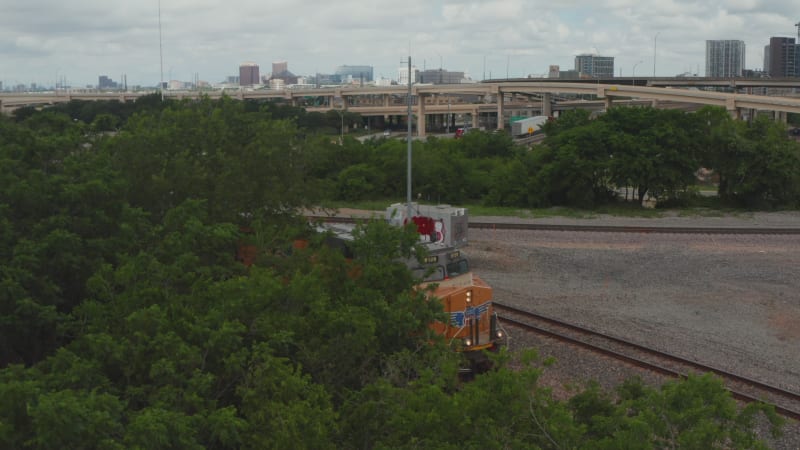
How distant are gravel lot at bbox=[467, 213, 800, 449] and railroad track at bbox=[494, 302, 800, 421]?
1.42 feet

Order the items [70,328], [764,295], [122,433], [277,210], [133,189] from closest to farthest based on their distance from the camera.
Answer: [122,433] → [70,328] → [133,189] → [277,210] → [764,295]

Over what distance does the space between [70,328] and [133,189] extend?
580cm

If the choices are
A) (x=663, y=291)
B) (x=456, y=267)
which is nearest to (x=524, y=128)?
(x=663, y=291)

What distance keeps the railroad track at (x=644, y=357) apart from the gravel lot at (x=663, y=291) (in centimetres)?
43

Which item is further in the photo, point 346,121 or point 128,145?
point 346,121

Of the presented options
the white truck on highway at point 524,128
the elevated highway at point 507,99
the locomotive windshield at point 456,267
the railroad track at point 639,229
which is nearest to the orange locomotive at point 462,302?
the locomotive windshield at point 456,267

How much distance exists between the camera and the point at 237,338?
1123cm

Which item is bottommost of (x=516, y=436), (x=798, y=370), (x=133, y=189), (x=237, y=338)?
(x=798, y=370)

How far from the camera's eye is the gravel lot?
61.5 feet

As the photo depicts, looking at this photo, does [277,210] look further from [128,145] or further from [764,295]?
[764,295]

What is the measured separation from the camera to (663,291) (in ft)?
82.5

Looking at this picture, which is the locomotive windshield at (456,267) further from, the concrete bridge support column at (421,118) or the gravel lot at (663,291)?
the concrete bridge support column at (421,118)

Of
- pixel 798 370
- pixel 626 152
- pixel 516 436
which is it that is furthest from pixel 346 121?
pixel 516 436

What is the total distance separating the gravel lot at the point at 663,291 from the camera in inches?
738
